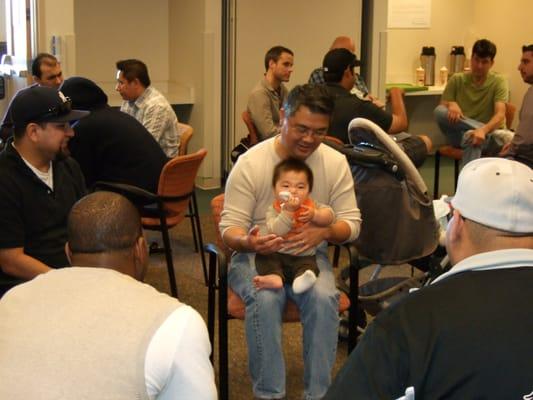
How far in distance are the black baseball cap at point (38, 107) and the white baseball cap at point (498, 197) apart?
1.73 m

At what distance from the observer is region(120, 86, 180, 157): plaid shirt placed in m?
4.93

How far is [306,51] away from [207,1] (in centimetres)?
107

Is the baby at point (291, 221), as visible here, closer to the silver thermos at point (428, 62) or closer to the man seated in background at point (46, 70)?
the man seated in background at point (46, 70)

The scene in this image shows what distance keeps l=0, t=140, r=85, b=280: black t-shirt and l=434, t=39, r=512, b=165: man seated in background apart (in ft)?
12.0

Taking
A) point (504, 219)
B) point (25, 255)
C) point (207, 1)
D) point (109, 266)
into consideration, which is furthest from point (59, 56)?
point (504, 219)

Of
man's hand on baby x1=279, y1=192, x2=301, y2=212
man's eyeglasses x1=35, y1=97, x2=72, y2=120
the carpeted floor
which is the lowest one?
the carpeted floor

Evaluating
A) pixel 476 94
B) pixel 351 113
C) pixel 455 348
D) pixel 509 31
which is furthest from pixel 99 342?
pixel 509 31

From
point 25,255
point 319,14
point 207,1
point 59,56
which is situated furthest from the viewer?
point 319,14

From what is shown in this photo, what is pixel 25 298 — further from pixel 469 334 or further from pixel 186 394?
pixel 469 334

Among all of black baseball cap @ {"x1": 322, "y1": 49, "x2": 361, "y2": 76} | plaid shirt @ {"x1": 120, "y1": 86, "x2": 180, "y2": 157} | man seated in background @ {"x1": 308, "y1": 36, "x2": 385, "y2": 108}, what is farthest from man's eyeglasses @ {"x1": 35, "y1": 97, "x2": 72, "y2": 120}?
man seated in background @ {"x1": 308, "y1": 36, "x2": 385, "y2": 108}

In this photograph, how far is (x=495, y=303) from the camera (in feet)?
4.74

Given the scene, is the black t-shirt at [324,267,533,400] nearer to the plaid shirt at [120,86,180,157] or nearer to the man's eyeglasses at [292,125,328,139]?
the man's eyeglasses at [292,125,328,139]

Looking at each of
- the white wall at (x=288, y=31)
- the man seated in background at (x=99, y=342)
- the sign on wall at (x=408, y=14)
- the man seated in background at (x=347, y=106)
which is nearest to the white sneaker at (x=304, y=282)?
the man seated in background at (x=99, y=342)

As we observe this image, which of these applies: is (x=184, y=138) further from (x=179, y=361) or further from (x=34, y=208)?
(x=179, y=361)
